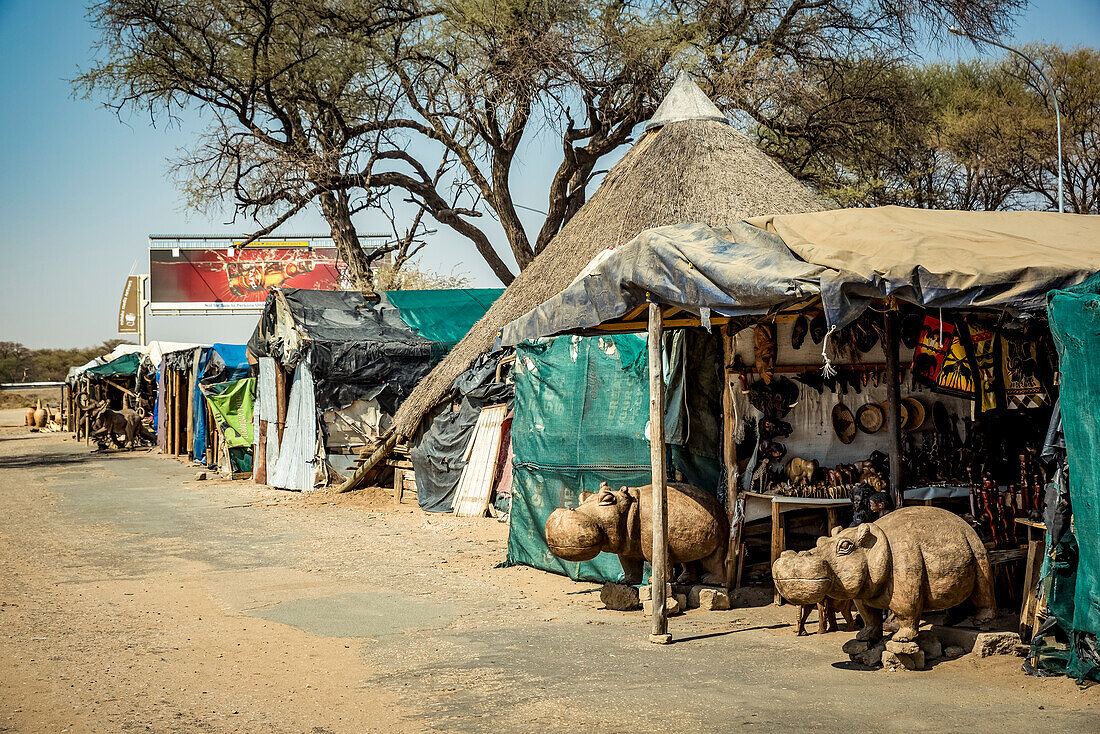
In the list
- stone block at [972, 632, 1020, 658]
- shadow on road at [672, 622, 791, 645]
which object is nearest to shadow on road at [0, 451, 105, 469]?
shadow on road at [672, 622, 791, 645]

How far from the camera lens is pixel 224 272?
62125 millimetres

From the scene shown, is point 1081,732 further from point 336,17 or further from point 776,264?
point 336,17

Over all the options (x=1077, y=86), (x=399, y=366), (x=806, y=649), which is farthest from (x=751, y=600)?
(x=1077, y=86)

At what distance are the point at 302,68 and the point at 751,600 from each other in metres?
17.5

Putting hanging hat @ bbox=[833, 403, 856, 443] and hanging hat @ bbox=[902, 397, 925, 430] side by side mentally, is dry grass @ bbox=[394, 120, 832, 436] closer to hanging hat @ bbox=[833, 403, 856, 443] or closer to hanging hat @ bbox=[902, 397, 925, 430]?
hanging hat @ bbox=[833, 403, 856, 443]

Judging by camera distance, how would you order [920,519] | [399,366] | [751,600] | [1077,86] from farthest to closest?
[1077,86]
[399,366]
[751,600]
[920,519]

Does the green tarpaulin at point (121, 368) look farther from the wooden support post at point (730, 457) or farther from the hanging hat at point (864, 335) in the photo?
the hanging hat at point (864, 335)

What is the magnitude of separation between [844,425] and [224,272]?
2310 inches

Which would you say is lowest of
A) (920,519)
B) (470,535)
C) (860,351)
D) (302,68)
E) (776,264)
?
(470,535)

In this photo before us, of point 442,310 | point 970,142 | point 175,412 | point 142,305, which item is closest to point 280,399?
point 442,310

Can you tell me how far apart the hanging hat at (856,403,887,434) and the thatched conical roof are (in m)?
5.64

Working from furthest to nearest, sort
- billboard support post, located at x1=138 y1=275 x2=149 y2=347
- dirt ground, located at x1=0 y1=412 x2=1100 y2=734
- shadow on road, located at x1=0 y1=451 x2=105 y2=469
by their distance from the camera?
billboard support post, located at x1=138 y1=275 x2=149 y2=347 → shadow on road, located at x1=0 y1=451 x2=105 y2=469 → dirt ground, located at x1=0 y1=412 x2=1100 y2=734

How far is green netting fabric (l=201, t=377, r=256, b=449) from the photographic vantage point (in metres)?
21.4

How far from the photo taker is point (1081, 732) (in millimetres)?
4949
